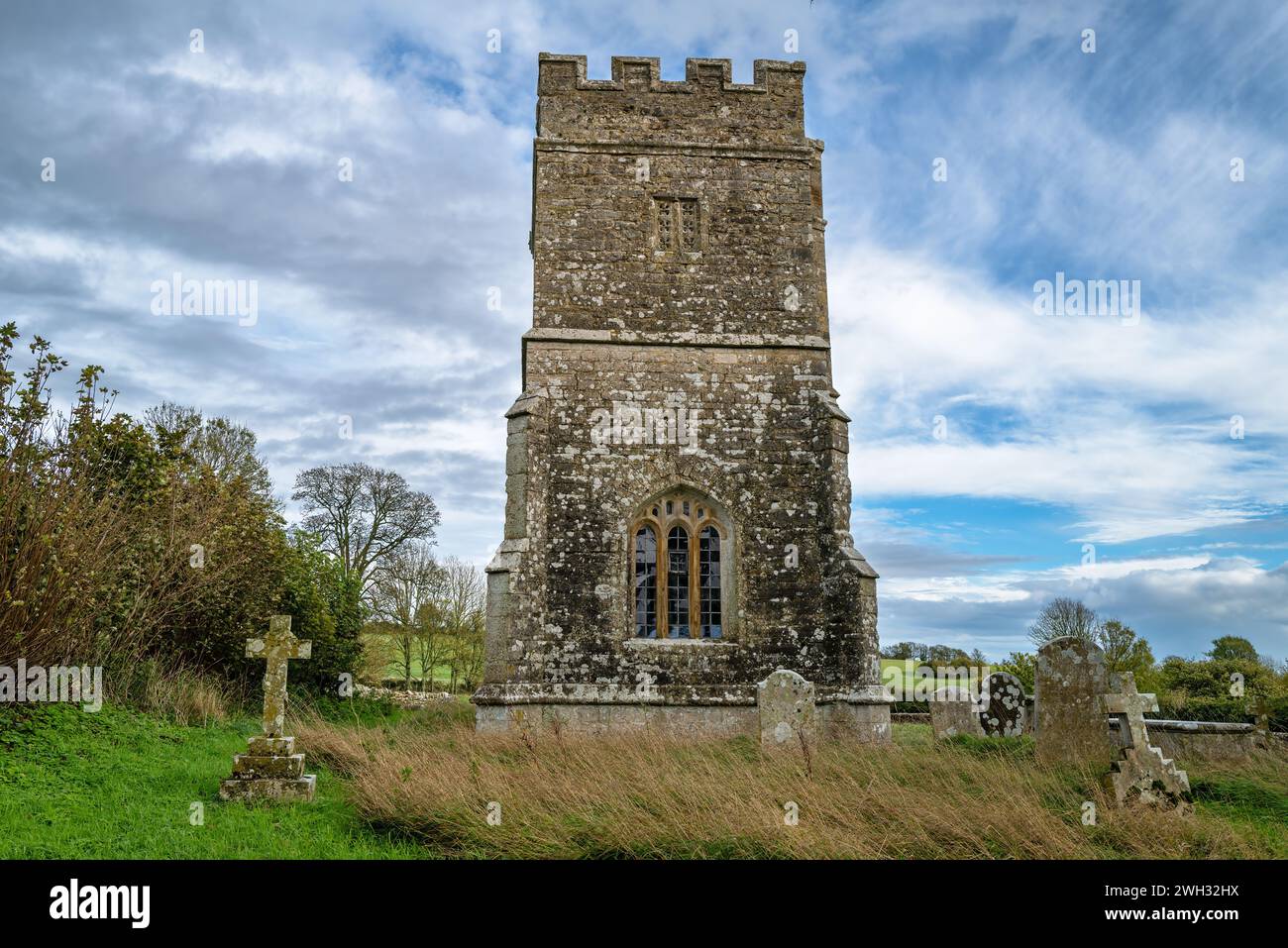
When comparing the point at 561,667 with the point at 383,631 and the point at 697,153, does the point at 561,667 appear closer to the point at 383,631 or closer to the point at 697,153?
the point at 697,153

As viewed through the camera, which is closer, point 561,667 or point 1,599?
point 1,599

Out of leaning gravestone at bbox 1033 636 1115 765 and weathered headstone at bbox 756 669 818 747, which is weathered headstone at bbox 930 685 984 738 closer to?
weathered headstone at bbox 756 669 818 747

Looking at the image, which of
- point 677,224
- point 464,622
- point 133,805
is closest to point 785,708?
point 133,805

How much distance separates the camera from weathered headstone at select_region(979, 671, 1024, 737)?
48.6 feet

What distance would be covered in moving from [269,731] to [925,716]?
52.4ft

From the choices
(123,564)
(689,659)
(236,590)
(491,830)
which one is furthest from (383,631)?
(491,830)

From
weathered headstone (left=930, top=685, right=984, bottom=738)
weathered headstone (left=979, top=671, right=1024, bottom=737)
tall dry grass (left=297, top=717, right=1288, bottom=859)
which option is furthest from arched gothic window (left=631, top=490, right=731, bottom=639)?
weathered headstone (left=979, top=671, right=1024, bottom=737)

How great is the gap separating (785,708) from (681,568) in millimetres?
3449

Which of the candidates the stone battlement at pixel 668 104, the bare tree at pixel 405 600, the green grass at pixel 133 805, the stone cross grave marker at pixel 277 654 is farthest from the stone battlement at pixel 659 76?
the bare tree at pixel 405 600

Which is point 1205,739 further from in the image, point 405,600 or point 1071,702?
point 405,600

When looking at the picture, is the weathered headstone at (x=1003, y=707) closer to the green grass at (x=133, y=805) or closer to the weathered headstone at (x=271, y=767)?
the green grass at (x=133, y=805)

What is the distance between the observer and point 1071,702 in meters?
10.4
